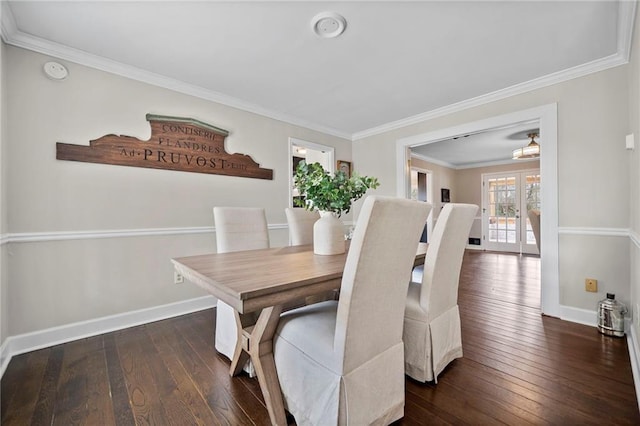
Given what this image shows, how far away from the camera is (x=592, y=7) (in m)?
1.74

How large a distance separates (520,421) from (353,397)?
0.88 meters

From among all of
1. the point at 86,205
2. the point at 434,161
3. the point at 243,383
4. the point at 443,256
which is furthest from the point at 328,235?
the point at 434,161

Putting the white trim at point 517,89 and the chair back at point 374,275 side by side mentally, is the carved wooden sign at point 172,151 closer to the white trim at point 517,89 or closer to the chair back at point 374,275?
the white trim at point 517,89

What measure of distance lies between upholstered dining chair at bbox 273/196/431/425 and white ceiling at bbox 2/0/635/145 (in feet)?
4.93

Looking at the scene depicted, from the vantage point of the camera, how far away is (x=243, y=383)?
161cm

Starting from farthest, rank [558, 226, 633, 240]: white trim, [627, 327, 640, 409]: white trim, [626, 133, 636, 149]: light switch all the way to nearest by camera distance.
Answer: [558, 226, 633, 240]: white trim
[626, 133, 636, 149]: light switch
[627, 327, 640, 409]: white trim

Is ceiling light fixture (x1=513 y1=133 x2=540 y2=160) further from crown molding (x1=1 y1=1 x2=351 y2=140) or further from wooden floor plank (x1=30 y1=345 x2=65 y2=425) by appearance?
wooden floor plank (x1=30 y1=345 x2=65 y2=425)

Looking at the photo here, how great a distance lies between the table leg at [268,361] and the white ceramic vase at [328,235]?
1.92 feet

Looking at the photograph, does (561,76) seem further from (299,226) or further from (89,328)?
(89,328)

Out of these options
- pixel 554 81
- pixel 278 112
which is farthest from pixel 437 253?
pixel 278 112

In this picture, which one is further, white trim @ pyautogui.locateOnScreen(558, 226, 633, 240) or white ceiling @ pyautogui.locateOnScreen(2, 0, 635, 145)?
white trim @ pyautogui.locateOnScreen(558, 226, 633, 240)

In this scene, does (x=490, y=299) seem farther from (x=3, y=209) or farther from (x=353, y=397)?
(x=3, y=209)

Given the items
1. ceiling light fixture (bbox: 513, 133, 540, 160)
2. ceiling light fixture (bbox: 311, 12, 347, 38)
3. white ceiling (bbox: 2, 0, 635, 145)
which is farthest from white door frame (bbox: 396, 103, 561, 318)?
ceiling light fixture (bbox: 311, 12, 347, 38)

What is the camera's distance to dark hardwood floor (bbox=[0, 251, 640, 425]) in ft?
4.42
